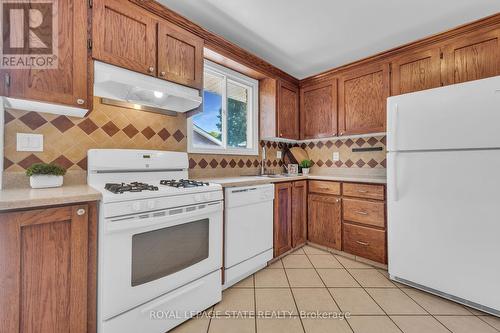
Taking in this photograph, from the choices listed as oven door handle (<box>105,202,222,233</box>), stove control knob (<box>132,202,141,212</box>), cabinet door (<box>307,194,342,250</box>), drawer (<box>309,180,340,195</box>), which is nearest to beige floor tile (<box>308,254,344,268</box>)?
cabinet door (<box>307,194,342,250</box>)

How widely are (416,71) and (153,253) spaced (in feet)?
9.56

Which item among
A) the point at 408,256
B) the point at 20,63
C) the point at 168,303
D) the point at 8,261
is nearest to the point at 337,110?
the point at 408,256

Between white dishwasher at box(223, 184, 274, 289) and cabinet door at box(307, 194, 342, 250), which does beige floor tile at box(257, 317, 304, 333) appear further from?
cabinet door at box(307, 194, 342, 250)

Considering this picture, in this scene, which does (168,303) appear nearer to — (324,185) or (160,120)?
(160,120)

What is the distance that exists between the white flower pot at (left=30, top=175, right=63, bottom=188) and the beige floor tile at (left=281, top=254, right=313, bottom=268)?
6.93 ft

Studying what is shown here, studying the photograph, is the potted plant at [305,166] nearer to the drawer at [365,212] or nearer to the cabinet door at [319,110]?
the cabinet door at [319,110]

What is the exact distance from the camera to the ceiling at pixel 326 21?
1791mm

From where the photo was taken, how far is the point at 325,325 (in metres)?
1.48

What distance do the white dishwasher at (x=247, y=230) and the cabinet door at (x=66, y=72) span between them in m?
1.23

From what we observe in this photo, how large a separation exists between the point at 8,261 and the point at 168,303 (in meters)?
0.82

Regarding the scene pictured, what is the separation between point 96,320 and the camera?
1.19m

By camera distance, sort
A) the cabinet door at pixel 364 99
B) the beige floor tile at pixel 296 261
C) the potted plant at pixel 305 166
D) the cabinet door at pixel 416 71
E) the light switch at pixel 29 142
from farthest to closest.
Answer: the potted plant at pixel 305 166
the cabinet door at pixel 364 99
the beige floor tile at pixel 296 261
the cabinet door at pixel 416 71
the light switch at pixel 29 142

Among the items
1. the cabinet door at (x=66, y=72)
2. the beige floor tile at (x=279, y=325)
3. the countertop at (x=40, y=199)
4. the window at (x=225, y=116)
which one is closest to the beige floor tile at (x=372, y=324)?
the beige floor tile at (x=279, y=325)

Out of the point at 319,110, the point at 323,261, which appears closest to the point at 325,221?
the point at 323,261
